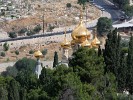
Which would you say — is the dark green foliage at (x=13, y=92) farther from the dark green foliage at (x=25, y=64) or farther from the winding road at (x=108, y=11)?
the winding road at (x=108, y=11)

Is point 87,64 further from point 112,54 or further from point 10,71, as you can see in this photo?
point 10,71

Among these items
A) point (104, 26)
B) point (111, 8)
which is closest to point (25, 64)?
point (104, 26)

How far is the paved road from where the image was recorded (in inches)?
3287

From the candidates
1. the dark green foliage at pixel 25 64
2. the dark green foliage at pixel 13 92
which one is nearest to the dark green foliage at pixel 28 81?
the dark green foliage at pixel 13 92

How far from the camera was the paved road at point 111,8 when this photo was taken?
83494mm

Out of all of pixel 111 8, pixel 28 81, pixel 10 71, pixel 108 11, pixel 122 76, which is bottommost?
pixel 108 11

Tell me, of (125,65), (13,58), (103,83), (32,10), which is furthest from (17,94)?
(32,10)

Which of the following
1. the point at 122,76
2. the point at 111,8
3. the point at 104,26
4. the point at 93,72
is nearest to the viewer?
the point at 93,72

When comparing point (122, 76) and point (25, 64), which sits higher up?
point (122, 76)

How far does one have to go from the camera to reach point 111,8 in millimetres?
88500

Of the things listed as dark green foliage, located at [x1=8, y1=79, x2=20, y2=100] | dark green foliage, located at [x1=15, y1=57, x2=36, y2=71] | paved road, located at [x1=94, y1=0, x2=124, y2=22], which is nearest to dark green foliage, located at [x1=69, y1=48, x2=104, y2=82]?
dark green foliage, located at [x1=8, y1=79, x2=20, y2=100]

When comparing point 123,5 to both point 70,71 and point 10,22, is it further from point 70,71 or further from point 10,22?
point 70,71

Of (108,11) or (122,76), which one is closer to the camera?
(122,76)

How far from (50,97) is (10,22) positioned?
163 feet
